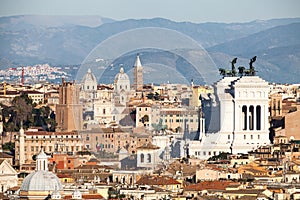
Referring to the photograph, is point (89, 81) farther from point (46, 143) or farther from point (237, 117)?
point (237, 117)

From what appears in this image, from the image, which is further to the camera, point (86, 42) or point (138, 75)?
point (86, 42)

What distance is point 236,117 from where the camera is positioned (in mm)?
69312

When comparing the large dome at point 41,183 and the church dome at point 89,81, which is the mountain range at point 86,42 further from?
the large dome at point 41,183

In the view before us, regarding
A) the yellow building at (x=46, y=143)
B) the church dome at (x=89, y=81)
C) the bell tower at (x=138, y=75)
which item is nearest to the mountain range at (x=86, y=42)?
the bell tower at (x=138, y=75)

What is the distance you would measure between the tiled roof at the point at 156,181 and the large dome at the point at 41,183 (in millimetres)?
4464

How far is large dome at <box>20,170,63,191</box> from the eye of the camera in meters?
46.0

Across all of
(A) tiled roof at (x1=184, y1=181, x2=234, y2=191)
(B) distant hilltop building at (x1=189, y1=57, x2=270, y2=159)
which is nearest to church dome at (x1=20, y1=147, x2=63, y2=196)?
(A) tiled roof at (x1=184, y1=181, x2=234, y2=191)

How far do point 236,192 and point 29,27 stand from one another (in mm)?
141954

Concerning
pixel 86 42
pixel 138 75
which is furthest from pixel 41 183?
pixel 86 42

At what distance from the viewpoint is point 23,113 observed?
3300 inches

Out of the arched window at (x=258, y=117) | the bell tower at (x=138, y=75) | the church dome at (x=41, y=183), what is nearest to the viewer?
the church dome at (x=41, y=183)

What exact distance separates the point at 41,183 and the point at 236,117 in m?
23.9

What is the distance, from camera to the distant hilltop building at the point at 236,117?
67062mm

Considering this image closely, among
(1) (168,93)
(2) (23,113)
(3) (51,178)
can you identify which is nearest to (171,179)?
(3) (51,178)
